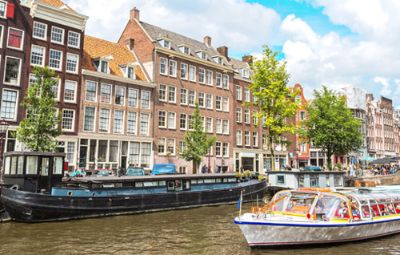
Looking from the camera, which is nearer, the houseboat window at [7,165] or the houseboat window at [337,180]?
the houseboat window at [7,165]

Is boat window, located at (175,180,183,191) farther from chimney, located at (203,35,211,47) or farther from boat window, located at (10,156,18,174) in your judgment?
chimney, located at (203,35,211,47)

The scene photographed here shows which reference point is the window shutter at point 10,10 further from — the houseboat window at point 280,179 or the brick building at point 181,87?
the houseboat window at point 280,179

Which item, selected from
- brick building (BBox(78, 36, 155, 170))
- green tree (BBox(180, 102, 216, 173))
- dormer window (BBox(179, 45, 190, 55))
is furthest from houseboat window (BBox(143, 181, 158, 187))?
dormer window (BBox(179, 45, 190, 55))

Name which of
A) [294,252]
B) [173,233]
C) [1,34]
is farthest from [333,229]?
[1,34]

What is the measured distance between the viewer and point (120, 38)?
157 feet

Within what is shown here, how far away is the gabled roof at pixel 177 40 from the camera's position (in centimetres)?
4519

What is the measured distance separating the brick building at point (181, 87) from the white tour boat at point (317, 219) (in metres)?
26.4

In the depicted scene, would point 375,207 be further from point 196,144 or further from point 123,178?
point 196,144

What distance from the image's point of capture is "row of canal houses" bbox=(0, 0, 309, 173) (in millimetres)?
32094

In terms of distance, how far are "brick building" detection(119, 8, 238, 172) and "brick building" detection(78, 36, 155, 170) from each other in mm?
1515

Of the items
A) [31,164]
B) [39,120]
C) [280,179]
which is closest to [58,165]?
[31,164]

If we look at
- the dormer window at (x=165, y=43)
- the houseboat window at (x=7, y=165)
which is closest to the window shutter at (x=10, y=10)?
the houseboat window at (x=7, y=165)

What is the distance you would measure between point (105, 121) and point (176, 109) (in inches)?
371

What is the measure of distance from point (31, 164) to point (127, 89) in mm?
19802
